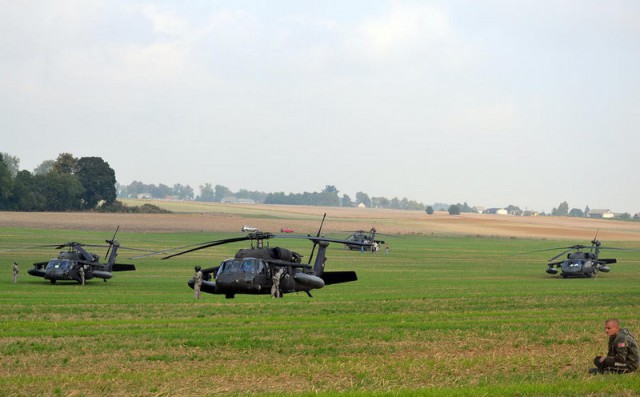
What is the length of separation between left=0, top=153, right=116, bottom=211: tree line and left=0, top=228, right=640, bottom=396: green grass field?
81561 mm

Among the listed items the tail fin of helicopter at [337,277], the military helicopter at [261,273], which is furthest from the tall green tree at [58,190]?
the military helicopter at [261,273]

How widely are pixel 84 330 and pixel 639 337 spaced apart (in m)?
12.5

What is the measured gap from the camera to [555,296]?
3188cm

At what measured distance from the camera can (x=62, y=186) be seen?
121250mm

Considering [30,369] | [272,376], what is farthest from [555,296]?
[30,369]

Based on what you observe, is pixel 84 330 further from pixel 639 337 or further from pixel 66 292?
pixel 66 292

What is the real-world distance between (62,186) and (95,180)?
7.13 m

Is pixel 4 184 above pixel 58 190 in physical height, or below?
above

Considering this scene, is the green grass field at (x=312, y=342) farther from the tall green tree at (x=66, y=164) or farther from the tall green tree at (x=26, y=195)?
the tall green tree at (x=66, y=164)

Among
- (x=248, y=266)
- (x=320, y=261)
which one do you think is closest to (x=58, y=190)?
(x=320, y=261)

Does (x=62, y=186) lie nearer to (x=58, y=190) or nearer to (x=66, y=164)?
(x=58, y=190)

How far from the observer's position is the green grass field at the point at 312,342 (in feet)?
48.2

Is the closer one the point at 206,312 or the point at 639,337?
the point at 639,337

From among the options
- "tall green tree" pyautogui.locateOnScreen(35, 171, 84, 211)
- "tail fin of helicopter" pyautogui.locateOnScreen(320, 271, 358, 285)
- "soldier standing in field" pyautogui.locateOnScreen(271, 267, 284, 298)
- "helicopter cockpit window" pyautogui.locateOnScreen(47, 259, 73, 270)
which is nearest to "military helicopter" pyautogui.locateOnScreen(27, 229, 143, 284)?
"helicopter cockpit window" pyautogui.locateOnScreen(47, 259, 73, 270)
